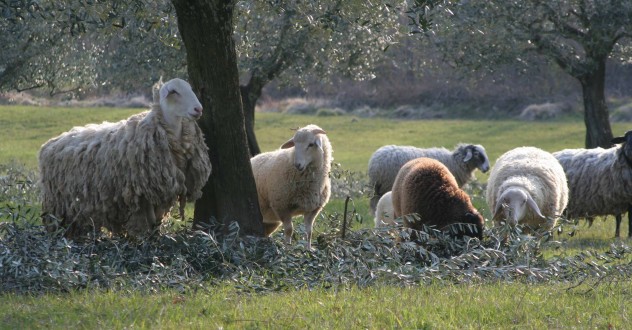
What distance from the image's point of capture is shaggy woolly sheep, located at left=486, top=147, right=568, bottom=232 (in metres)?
11.1

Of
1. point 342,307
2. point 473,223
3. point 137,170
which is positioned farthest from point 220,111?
point 342,307

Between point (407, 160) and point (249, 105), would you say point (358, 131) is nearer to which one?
point (249, 105)

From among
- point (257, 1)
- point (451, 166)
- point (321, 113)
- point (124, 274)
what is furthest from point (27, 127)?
point (124, 274)

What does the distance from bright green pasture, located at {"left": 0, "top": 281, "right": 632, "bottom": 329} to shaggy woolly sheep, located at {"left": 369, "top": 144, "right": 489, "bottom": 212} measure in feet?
32.9

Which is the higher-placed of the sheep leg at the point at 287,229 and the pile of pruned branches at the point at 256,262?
the pile of pruned branches at the point at 256,262

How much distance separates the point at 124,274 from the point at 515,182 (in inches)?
234

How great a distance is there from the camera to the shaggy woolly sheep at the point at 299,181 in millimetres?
10867

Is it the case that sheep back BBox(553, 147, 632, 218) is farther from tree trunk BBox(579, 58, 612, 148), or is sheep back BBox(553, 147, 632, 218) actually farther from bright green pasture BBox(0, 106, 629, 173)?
bright green pasture BBox(0, 106, 629, 173)

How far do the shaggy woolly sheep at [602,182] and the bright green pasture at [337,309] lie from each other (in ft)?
24.5

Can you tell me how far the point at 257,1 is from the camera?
10.7 m

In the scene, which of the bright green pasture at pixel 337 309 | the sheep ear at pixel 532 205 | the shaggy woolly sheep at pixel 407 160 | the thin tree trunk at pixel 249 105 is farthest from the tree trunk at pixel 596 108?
the bright green pasture at pixel 337 309

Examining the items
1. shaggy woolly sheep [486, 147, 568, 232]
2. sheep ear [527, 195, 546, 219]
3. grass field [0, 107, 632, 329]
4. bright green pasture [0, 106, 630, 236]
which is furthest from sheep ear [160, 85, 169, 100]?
bright green pasture [0, 106, 630, 236]

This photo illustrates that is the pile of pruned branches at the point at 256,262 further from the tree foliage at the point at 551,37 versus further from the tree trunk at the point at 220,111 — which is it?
the tree foliage at the point at 551,37

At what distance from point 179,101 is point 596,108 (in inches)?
562
